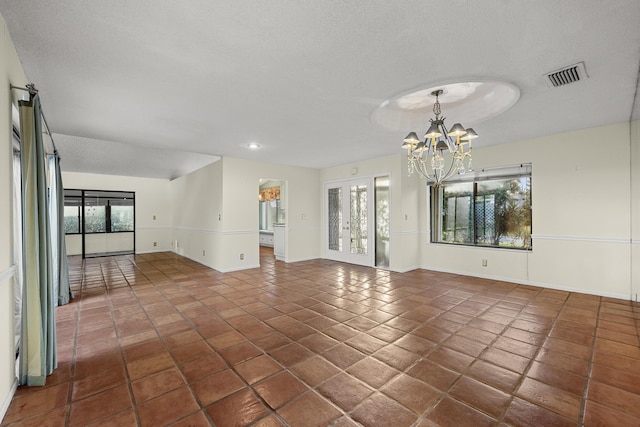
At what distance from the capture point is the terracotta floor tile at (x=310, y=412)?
1.56 m

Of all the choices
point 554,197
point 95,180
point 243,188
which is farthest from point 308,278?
point 95,180

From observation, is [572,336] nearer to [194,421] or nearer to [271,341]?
[271,341]

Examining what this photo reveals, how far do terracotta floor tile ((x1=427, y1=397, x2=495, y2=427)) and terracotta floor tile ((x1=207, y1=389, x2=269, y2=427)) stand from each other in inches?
41.0

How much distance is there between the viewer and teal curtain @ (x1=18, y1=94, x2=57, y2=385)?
6.21 feet

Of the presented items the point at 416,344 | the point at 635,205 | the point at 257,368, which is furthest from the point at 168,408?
the point at 635,205

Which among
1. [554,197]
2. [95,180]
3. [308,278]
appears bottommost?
[308,278]

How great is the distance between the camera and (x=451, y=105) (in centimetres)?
326

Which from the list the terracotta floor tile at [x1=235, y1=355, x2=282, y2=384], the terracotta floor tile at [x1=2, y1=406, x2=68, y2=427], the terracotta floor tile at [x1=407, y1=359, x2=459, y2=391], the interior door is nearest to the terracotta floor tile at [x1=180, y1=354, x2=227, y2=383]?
the terracotta floor tile at [x1=235, y1=355, x2=282, y2=384]

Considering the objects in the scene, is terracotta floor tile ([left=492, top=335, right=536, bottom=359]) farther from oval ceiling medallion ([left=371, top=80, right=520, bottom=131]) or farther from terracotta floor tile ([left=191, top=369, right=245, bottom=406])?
oval ceiling medallion ([left=371, top=80, right=520, bottom=131])

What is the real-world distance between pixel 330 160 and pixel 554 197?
4071mm

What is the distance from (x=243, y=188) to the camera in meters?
5.88

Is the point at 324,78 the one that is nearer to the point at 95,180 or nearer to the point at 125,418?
the point at 125,418

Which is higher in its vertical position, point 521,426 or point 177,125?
point 177,125

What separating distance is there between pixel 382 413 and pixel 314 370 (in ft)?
2.02
